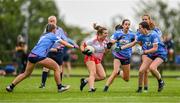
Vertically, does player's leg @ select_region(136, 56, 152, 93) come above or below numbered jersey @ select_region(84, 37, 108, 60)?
below

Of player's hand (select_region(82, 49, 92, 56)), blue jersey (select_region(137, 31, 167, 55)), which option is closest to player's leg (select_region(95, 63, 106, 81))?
player's hand (select_region(82, 49, 92, 56))

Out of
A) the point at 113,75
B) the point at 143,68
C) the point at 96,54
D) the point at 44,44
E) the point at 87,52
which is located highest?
the point at 44,44

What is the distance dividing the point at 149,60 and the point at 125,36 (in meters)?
1.03

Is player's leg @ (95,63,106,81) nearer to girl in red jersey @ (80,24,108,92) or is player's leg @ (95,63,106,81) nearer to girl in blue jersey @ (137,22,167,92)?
girl in red jersey @ (80,24,108,92)

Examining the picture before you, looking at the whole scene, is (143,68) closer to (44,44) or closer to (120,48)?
(120,48)

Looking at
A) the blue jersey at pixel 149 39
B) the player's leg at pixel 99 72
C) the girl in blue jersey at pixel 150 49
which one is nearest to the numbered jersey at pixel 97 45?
the player's leg at pixel 99 72

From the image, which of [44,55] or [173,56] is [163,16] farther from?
[44,55]

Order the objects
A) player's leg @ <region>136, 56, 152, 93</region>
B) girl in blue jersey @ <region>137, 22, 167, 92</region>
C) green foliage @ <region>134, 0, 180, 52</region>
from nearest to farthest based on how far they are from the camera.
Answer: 1. girl in blue jersey @ <region>137, 22, 167, 92</region>
2. player's leg @ <region>136, 56, 152, 93</region>
3. green foliage @ <region>134, 0, 180, 52</region>

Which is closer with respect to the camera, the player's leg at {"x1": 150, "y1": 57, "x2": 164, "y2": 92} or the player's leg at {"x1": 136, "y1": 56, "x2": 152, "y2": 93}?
the player's leg at {"x1": 150, "y1": 57, "x2": 164, "y2": 92}

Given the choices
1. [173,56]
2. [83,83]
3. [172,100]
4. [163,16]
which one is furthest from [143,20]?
[163,16]

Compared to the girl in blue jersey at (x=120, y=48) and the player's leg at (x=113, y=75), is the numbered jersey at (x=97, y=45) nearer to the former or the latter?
the girl in blue jersey at (x=120, y=48)

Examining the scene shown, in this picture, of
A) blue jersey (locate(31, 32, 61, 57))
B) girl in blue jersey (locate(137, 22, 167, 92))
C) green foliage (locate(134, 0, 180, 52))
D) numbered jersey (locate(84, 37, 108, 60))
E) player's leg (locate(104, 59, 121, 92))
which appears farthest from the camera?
green foliage (locate(134, 0, 180, 52))

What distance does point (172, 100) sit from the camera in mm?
19141

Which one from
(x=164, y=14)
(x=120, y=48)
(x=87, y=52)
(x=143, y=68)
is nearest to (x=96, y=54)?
(x=87, y=52)
